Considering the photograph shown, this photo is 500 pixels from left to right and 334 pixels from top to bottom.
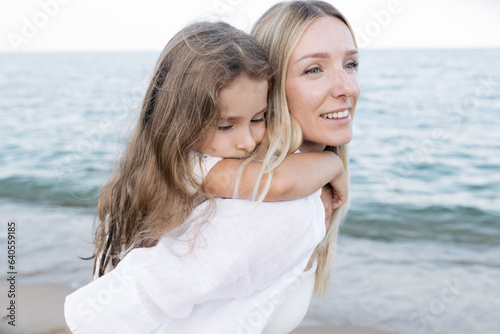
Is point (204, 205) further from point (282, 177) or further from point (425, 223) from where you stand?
point (425, 223)

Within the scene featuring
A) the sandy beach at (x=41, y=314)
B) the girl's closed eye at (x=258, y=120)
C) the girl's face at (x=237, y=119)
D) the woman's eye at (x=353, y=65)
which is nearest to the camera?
the girl's face at (x=237, y=119)

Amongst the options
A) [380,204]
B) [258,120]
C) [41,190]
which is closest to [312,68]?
[258,120]

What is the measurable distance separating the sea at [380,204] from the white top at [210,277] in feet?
2.33

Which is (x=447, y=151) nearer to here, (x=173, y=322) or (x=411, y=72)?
(x=173, y=322)

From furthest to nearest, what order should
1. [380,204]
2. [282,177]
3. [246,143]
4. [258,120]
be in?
[380,204] → [258,120] → [246,143] → [282,177]

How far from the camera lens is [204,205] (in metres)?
1.72

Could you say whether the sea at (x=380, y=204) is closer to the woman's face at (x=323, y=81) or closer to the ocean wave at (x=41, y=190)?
the ocean wave at (x=41, y=190)

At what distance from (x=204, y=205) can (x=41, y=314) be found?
3.23 metres

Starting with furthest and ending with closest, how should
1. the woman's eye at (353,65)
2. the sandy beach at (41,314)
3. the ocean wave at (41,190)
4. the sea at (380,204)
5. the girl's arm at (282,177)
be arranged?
the ocean wave at (41,190)
the sea at (380,204)
the sandy beach at (41,314)
the woman's eye at (353,65)
the girl's arm at (282,177)

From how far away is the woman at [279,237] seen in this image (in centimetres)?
146

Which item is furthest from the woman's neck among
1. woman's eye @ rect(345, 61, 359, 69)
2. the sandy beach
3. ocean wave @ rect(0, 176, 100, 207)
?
ocean wave @ rect(0, 176, 100, 207)

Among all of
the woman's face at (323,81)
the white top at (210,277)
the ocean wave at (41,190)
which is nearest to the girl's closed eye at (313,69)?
the woman's face at (323,81)

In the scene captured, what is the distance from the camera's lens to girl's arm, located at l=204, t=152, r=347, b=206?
66.1 inches

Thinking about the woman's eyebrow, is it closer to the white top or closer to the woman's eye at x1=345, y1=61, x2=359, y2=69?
the woman's eye at x1=345, y1=61, x2=359, y2=69
